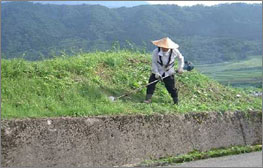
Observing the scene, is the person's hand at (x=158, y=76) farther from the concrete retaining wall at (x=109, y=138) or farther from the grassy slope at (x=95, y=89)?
the concrete retaining wall at (x=109, y=138)

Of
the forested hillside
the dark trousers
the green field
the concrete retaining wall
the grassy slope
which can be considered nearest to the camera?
the concrete retaining wall

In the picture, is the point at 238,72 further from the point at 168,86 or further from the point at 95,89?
the point at 95,89

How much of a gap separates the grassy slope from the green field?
8.17 feet

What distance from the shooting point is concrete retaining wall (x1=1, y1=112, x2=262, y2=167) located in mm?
4851

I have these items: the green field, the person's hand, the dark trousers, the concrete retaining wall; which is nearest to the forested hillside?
the green field

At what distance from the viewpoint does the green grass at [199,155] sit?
553cm

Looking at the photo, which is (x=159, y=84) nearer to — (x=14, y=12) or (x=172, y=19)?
(x=14, y=12)

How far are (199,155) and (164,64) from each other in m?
1.82

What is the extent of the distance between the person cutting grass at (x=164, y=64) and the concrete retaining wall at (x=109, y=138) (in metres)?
0.94

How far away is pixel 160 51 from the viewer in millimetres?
7059

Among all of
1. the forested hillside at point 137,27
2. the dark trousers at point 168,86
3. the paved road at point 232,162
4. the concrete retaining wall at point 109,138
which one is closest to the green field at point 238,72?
the forested hillside at point 137,27

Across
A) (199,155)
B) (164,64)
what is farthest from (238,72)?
(199,155)

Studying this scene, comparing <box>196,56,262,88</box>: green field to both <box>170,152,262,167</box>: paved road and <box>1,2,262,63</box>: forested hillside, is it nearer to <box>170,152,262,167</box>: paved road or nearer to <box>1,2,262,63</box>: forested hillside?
<box>1,2,262,63</box>: forested hillside

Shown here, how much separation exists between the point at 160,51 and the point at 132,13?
65.3 ft
